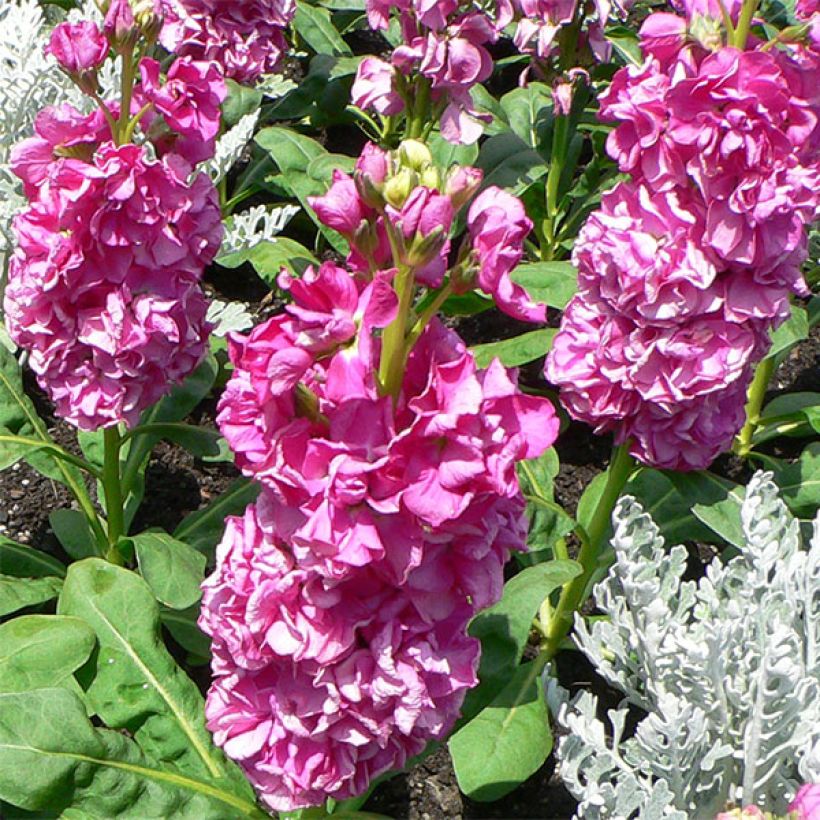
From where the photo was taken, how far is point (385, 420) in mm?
1356

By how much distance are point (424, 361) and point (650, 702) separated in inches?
36.8

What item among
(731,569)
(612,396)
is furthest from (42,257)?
(731,569)

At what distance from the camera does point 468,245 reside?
135 cm

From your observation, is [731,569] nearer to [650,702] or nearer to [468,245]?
[650,702]

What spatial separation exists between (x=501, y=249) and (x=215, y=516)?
1.43 meters

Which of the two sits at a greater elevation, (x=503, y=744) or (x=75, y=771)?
(x=75, y=771)

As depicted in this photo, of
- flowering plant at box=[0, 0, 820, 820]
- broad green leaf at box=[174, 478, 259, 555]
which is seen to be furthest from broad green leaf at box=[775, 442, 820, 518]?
broad green leaf at box=[174, 478, 259, 555]

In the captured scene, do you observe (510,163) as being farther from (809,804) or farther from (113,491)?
(809,804)

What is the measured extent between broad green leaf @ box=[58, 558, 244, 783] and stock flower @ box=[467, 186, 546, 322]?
101cm

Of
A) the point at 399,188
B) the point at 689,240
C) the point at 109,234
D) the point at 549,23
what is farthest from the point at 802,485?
the point at 399,188

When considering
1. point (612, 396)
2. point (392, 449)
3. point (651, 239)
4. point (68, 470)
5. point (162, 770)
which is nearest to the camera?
point (392, 449)

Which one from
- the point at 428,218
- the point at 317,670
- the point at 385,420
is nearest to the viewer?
the point at 428,218

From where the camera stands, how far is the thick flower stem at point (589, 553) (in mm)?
2377

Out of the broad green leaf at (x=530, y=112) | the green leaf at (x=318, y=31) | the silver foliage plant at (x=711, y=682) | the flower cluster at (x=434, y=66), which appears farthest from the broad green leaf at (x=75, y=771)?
the green leaf at (x=318, y=31)
